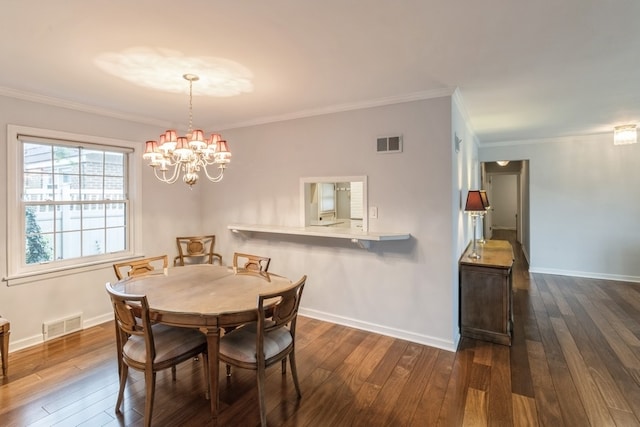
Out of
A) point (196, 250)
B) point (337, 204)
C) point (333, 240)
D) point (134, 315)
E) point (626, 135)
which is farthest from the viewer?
point (337, 204)

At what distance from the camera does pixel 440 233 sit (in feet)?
10.1

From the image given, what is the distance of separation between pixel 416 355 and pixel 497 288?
41.8 inches

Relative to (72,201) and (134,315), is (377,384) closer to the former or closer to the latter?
(134,315)

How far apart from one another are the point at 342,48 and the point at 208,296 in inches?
79.1

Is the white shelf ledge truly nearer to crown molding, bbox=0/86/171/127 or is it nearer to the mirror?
the mirror

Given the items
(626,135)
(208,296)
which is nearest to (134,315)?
(208,296)

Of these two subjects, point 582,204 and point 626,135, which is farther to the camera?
point 582,204

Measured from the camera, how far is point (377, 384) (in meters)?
2.50

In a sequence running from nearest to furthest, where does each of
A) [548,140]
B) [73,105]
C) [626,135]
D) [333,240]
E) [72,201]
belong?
[73,105], [72,201], [333,240], [626,135], [548,140]

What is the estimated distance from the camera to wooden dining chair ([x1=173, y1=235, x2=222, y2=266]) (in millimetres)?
4473

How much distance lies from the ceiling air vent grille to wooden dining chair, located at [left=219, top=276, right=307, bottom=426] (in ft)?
5.84

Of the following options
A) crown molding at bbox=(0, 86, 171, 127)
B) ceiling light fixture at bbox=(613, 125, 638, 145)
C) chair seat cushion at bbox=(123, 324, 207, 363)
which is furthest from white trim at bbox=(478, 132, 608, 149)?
chair seat cushion at bbox=(123, 324, 207, 363)

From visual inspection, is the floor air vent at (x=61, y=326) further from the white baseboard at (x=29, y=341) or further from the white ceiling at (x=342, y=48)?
the white ceiling at (x=342, y=48)

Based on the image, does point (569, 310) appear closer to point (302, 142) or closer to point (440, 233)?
point (440, 233)
